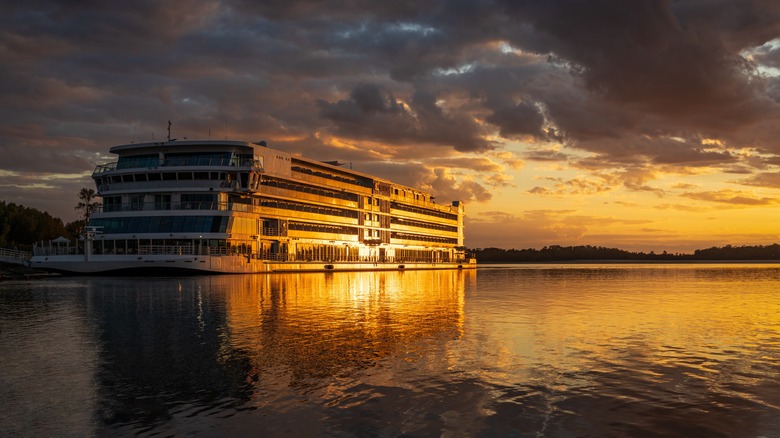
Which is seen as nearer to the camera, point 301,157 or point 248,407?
point 248,407

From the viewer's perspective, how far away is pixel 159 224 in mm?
76375

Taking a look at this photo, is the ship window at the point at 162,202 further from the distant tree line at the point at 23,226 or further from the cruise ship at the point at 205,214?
the distant tree line at the point at 23,226

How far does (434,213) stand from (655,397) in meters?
134

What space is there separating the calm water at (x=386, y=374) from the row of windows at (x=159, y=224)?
48.3 m

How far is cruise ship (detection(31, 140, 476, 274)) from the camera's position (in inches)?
2894

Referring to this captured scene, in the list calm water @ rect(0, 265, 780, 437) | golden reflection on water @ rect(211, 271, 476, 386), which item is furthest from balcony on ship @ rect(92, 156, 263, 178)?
calm water @ rect(0, 265, 780, 437)

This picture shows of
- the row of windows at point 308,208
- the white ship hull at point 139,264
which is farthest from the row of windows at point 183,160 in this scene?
the white ship hull at point 139,264

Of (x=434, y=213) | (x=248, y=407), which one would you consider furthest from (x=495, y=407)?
(x=434, y=213)

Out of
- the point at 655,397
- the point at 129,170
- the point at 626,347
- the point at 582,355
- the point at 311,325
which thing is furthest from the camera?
the point at 129,170

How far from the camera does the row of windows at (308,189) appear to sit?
88.9m

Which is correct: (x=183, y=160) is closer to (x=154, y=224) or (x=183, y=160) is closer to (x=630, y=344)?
(x=154, y=224)

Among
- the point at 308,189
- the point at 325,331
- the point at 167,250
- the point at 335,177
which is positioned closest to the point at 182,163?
the point at 167,250

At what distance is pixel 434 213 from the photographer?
481 ft

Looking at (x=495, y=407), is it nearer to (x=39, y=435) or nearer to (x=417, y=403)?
(x=417, y=403)
